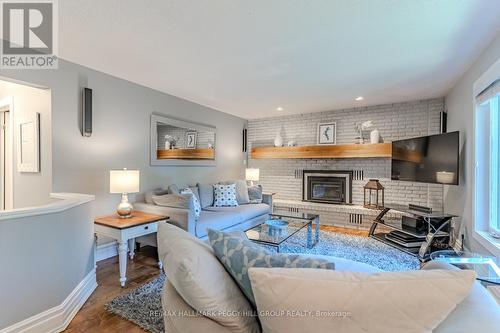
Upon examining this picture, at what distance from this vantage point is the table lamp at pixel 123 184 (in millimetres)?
2673

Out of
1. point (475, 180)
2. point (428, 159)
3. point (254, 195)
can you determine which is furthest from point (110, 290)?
point (428, 159)

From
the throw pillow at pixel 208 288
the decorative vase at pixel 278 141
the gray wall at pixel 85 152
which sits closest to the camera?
the throw pillow at pixel 208 288

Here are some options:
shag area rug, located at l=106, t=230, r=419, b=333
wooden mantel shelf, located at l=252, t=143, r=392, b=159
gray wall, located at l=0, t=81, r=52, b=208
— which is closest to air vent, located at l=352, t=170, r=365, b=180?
wooden mantel shelf, located at l=252, t=143, r=392, b=159

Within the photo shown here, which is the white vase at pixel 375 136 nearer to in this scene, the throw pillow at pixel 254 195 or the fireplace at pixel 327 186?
the fireplace at pixel 327 186

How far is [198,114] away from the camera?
4.56 m

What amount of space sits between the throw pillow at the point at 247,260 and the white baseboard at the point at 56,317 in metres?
1.55

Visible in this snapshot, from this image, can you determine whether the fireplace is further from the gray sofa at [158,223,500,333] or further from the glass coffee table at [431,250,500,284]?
the gray sofa at [158,223,500,333]

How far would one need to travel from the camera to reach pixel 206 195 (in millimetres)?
4094

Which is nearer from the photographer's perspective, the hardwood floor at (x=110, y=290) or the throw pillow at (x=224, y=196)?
the hardwood floor at (x=110, y=290)

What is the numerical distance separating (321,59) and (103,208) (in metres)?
3.09

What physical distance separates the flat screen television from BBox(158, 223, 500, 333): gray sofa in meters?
2.48

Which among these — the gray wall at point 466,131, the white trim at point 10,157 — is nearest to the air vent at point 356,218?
the gray wall at point 466,131

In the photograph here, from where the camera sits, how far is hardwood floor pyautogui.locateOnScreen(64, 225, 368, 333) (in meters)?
1.77

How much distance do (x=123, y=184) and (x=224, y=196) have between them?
5.87ft
